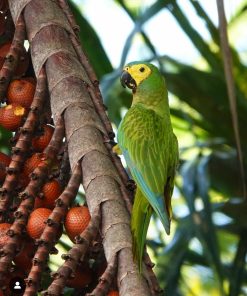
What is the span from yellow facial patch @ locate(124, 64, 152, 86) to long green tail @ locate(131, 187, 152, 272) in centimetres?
53

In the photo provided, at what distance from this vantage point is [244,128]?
2859mm

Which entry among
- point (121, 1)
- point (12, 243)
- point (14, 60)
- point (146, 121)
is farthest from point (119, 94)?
point (12, 243)

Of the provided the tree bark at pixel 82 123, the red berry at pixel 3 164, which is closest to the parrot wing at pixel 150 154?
the tree bark at pixel 82 123

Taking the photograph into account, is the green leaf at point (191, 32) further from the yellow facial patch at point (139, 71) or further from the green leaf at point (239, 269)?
the green leaf at point (239, 269)

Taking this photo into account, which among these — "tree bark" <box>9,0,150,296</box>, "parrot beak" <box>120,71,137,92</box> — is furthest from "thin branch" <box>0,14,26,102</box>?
"parrot beak" <box>120,71,137,92</box>

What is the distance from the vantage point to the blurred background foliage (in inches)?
97.3

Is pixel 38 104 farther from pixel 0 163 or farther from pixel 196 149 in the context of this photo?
pixel 196 149

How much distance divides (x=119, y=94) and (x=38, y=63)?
1.38 metres

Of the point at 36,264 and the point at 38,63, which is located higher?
the point at 38,63

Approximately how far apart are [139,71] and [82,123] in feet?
2.01

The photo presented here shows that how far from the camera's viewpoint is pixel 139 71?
79.4 inches

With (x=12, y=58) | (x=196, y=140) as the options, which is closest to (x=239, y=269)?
(x=196, y=140)

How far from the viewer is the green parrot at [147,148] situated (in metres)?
1.42

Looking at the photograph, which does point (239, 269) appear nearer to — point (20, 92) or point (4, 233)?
point (20, 92)
